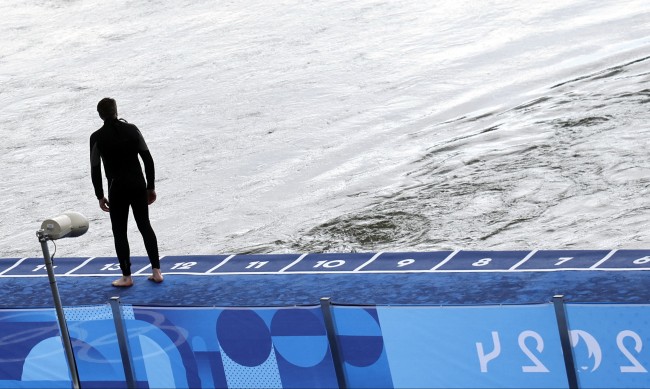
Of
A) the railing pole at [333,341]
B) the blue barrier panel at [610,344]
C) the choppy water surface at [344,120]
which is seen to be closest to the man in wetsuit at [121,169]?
the railing pole at [333,341]

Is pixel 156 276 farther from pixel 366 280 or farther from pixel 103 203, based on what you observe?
pixel 366 280

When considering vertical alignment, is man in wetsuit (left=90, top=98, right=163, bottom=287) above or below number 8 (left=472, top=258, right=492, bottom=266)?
above

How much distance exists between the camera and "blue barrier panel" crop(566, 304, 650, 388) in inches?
225

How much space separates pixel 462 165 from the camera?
1522cm

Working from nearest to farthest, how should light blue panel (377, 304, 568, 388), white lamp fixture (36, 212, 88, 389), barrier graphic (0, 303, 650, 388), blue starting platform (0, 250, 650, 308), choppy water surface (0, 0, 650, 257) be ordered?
barrier graphic (0, 303, 650, 388), light blue panel (377, 304, 568, 388), white lamp fixture (36, 212, 88, 389), blue starting platform (0, 250, 650, 308), choppy water surface (0, 0, 650, 257)

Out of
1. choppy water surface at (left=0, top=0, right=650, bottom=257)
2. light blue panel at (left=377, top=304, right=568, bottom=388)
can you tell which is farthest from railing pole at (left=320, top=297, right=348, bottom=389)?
choppy water surface at (left=0, top=0, right=650, bottom=257)

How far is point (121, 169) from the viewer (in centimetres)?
808

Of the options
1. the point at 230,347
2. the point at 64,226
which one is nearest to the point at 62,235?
the point at 64,226

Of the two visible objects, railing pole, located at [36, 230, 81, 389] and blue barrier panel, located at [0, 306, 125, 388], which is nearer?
railing pole, located at [36, 230, 81, 389]

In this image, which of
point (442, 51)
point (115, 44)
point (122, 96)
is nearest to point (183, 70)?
point (122, 96)

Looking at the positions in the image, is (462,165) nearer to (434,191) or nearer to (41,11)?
(434,191)

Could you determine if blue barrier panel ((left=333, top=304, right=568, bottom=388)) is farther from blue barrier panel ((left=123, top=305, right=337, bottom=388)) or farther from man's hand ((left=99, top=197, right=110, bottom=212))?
man's hand ((left=99, top=197, right=110, bottom=212))

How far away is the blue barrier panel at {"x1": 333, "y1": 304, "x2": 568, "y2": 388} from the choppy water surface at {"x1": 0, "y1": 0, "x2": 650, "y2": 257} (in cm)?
563

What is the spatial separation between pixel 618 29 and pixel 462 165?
22.3 ft
